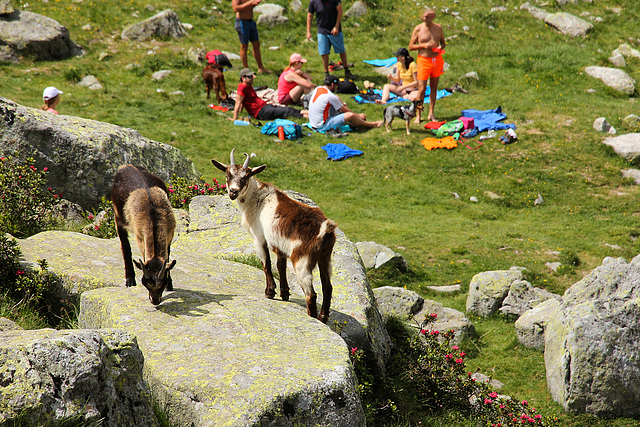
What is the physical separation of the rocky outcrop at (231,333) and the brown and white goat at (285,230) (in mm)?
424

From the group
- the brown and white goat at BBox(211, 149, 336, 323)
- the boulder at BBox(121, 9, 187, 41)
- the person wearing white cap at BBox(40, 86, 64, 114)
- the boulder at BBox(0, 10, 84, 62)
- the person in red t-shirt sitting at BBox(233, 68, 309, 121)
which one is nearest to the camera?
the brown and white goat at BBox(211, 149, 336, 323)

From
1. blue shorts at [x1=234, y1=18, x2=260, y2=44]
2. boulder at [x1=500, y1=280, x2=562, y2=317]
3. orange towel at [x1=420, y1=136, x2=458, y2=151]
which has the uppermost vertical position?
blue shorts at [x1=234, y1=18, x2=260, y2=44]

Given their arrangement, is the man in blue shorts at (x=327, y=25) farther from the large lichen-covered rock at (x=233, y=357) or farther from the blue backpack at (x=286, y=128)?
the large lichen-covered rock at (x=233, y=357)

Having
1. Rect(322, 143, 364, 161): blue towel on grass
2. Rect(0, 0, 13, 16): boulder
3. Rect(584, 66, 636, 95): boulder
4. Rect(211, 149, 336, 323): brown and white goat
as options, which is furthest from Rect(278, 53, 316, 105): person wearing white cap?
Rect(211, 149, 336, 323): brown and white goat

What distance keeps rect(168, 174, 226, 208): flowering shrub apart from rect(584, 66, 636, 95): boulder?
1665 centimetres

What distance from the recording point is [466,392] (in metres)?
7.23

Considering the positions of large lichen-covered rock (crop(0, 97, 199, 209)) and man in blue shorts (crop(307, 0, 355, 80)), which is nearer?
large lichen-covered rock (crop(0, 97, 199, 209))

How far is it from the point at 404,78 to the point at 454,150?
17.7 feet

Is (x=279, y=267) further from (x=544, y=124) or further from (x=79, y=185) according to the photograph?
(x=544, y=124)

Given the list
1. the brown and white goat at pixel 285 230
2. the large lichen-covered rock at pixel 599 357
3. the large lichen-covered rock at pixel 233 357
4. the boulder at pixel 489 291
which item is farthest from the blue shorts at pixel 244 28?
the large lichen-covered rock at pixel 599 357

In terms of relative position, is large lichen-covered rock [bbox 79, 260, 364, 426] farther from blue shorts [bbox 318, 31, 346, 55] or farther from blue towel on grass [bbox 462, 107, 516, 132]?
blue shorts [bbox 318, 31, 346, 55]

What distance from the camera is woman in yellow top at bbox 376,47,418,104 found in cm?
1942

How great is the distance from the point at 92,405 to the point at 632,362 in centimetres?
757

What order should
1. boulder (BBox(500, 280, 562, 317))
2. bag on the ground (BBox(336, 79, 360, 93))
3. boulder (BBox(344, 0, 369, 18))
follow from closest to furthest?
1. boulder (BBox(500, 280, 562, 317))
2. bag on the ground (BBox(336, 79, 360, 93))
3. boulder (BBox(344, 0, 369, 18))
